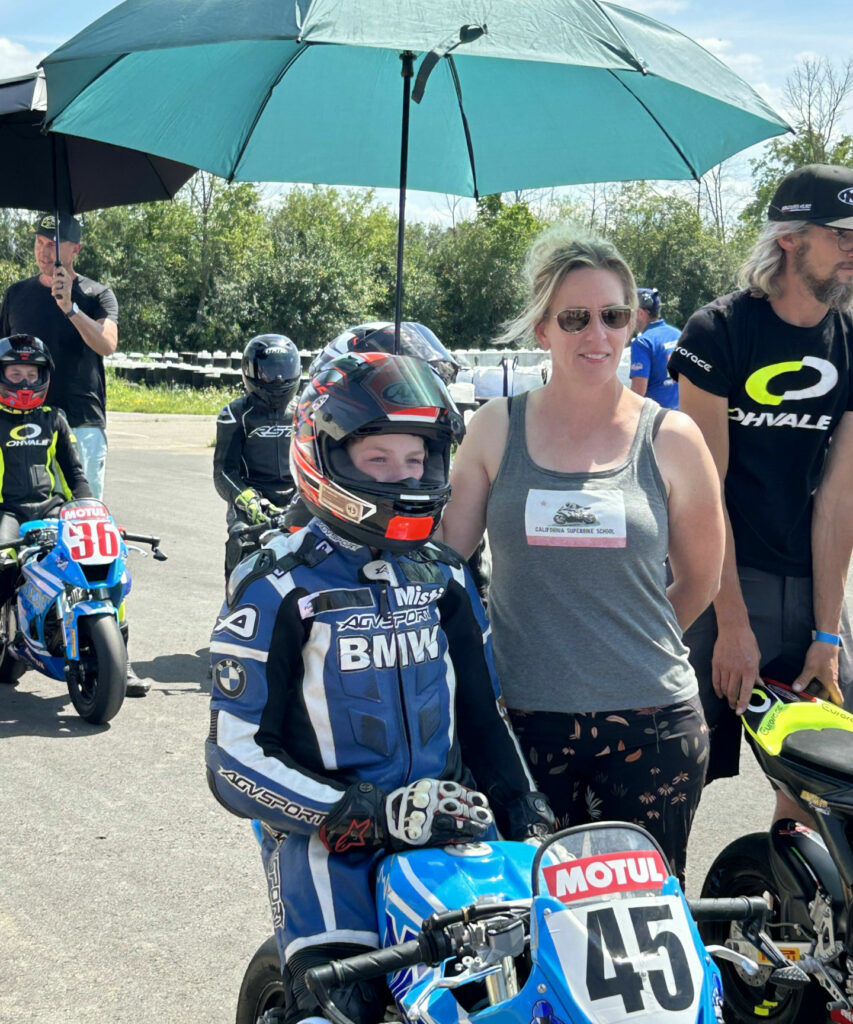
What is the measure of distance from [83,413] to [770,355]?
4.90 meters

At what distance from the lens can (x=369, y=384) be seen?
8.08ft

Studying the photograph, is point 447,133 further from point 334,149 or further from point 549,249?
point 549,249

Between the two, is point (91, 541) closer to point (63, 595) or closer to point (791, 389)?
point (63, 595)

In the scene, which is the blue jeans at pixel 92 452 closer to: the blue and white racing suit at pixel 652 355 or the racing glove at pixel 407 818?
Answer: the blue and white racing suit at pixel 652 355

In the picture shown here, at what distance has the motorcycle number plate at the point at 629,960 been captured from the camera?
164cm

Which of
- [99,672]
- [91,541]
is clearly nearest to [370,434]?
[99,672]

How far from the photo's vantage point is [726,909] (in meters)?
1.94

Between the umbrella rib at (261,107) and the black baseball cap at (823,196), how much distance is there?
1684mm

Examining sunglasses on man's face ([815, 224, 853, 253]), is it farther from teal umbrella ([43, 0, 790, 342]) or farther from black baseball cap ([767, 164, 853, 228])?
teal umbrella ([43, 0, 790, 342])

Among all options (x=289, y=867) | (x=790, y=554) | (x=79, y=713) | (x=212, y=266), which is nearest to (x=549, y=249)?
(x=790, y=554)

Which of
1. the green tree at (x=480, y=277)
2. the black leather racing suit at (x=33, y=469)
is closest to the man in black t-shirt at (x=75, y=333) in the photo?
the black leather racing suit at (x=33, y=469)

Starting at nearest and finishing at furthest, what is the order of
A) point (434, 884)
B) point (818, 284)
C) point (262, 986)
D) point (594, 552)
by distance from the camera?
point (434, 884) < point (262, 986) < point (594, 552) < point (818, 284)

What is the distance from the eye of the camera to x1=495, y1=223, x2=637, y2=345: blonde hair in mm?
2891

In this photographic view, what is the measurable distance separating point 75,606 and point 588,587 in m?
3.96
